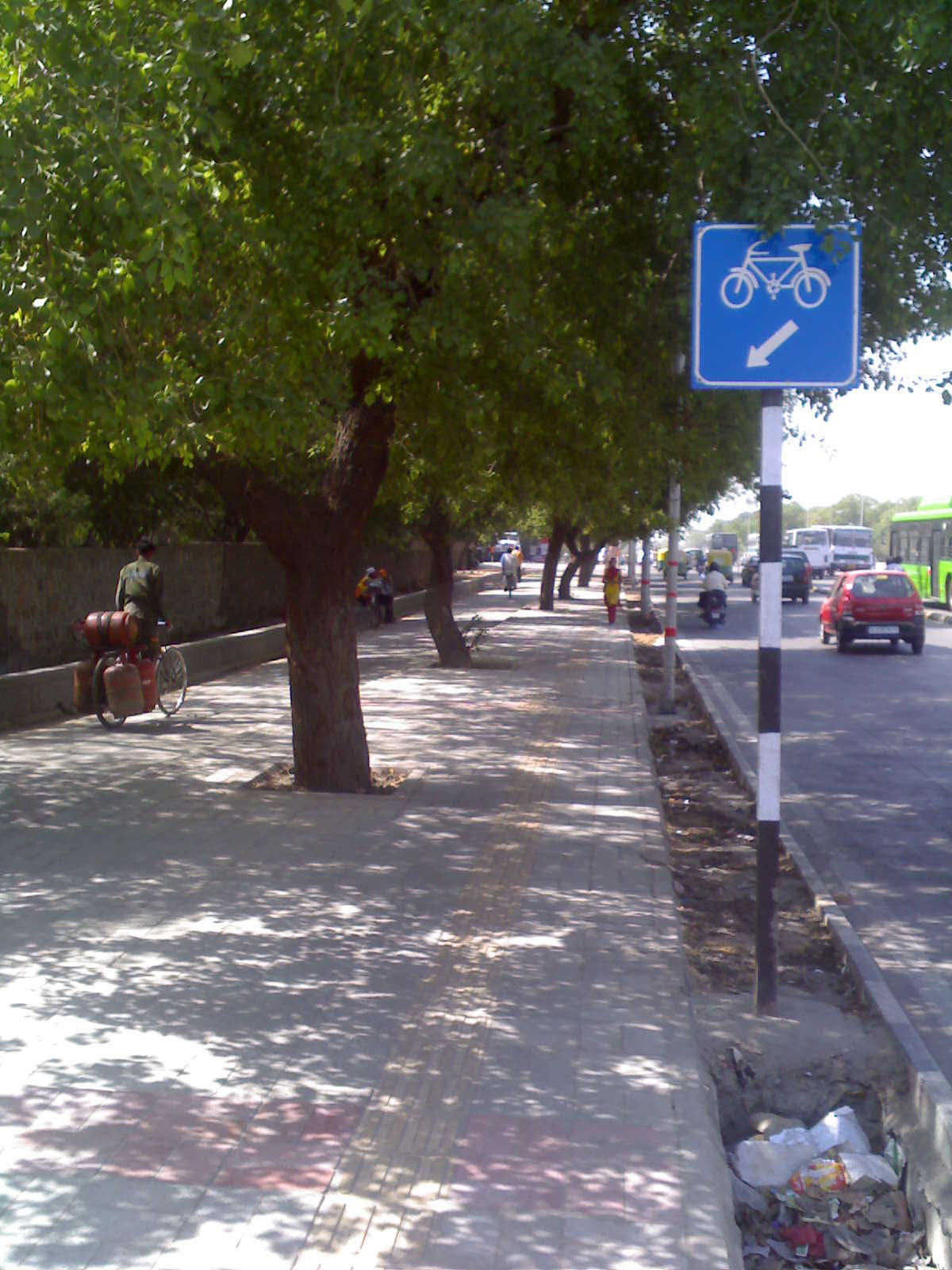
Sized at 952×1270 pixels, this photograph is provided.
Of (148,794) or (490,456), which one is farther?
(490,456)

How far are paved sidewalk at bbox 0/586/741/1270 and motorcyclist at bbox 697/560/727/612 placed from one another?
24720 millimetres

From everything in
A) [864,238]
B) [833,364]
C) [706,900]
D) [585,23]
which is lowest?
[706,900]

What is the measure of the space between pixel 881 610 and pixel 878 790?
14.6 metres

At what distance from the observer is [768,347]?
19.5 feet

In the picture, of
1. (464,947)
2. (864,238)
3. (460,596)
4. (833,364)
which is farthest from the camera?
(460,596)

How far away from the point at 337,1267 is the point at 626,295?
7.66 meters

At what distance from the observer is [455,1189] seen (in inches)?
159

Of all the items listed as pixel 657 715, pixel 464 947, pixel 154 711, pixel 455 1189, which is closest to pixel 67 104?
pixel 464 947

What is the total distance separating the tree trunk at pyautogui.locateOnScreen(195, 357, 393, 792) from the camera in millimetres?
10289

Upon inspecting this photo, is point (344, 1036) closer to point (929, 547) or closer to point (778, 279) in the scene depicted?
point (778, 279)

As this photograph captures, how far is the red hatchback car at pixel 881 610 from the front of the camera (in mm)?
25859

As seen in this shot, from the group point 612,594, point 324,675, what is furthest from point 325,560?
point 612,594

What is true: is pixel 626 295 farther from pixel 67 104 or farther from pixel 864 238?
pixel 67 104

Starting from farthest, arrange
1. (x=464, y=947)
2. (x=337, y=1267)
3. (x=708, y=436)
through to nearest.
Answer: (x=708, y=436) → (x=464, y=947) → (x=337, y=1267)
